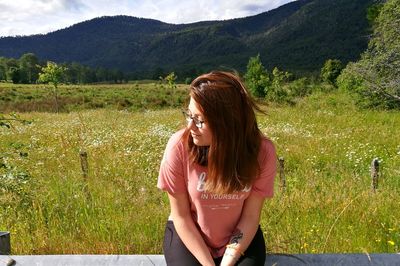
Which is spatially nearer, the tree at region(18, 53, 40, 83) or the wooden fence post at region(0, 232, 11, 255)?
the wooden fence post at region(0, 232, 11, 255)

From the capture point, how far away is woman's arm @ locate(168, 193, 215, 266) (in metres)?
2.33

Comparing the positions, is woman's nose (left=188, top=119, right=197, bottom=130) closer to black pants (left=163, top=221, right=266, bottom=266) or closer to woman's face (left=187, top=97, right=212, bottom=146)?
woman's face (left=187, top=97, right=212, bottom=146)

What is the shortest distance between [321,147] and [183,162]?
28.7 feet

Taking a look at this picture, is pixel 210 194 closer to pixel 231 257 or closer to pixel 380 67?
pixel 231 257

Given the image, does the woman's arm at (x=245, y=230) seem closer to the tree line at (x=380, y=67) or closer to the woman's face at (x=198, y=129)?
the woman's face at (x=198, y=129)

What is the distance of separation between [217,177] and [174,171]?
0.26 meters

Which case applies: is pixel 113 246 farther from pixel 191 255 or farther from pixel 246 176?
pixel 246 176

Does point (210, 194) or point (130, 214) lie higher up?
point (210, 194)

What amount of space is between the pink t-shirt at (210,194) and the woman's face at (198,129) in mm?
119

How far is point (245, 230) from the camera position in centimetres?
241

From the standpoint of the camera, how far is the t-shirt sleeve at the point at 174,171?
7.98 feet

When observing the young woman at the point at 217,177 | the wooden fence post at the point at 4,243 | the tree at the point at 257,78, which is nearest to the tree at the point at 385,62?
the young woman at the point at 217,177

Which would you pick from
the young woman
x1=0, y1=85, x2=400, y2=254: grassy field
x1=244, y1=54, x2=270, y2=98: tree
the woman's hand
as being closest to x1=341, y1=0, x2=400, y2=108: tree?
x1=0, y1=85, x2=400, y2=254: grassy field

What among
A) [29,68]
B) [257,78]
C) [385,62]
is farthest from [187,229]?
[257,78]
